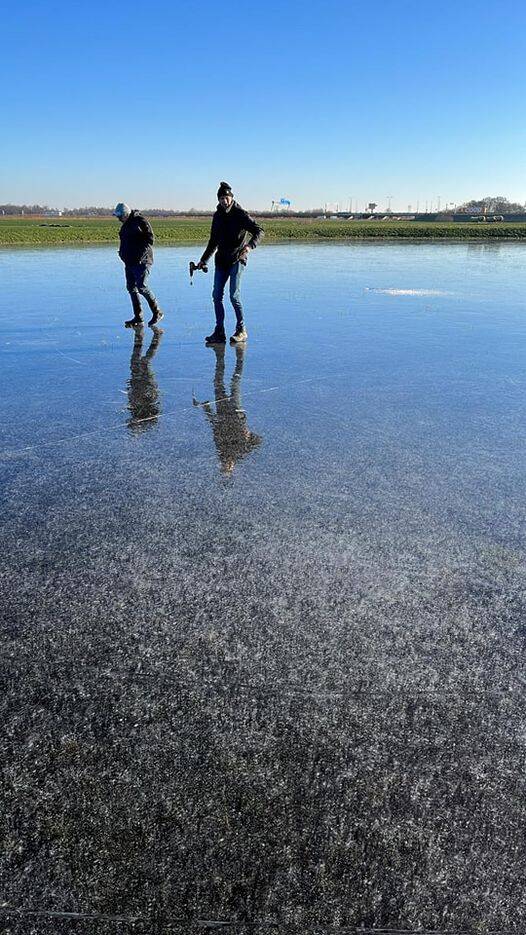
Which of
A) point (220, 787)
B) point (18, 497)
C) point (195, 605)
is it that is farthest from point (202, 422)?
point (220, 787)

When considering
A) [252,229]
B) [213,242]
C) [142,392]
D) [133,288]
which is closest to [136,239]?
[133,288]

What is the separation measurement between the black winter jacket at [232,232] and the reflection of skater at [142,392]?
5.48 ft

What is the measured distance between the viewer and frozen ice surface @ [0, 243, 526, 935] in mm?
1832

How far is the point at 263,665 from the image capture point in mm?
2689

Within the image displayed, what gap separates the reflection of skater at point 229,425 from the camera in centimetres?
521

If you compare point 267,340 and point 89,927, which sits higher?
point 267,340

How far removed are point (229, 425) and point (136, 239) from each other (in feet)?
17.8

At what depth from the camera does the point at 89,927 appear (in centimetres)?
170

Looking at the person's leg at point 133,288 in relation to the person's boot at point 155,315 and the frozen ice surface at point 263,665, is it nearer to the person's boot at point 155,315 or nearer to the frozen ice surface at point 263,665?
the person's boot at point 155,315

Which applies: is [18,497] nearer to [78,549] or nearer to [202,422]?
[78,549]

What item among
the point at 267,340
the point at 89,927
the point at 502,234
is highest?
the point at 502,234

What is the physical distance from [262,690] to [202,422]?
149 inches

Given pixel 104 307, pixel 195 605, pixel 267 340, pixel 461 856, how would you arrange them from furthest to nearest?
pixel 104 307, pixel 267 340, pixel 195 605, pixel 461 856

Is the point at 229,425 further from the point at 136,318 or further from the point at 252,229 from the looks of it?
the point at 136,318
